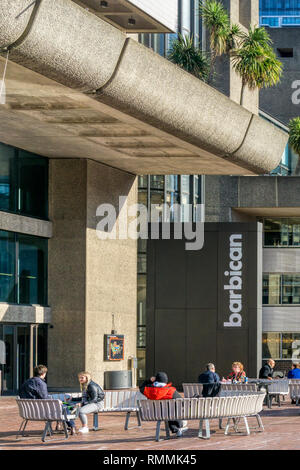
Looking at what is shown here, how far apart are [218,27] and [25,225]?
47.7 ft

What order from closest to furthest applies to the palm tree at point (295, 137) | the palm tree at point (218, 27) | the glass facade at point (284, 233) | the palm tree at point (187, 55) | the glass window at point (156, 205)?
the glass window at point (156, 205), the palm tree at point (187, 55), the palm tree at point (218, 27), the glass facade at point (284, 233), the palm tree at point (295, 137)

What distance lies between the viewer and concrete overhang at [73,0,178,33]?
2764cm

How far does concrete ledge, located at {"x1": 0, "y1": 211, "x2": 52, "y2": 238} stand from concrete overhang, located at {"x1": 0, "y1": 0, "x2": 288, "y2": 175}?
81.0 inches

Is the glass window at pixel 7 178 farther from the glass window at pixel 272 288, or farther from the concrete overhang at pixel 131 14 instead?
the glass window at pixel 272 288

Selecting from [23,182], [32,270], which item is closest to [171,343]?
[32,270]

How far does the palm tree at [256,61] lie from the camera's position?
4094cm

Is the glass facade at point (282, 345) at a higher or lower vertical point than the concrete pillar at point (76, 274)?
lower

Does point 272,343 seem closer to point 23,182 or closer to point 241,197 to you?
point 241,197

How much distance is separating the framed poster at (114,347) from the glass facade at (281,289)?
16.3 metres

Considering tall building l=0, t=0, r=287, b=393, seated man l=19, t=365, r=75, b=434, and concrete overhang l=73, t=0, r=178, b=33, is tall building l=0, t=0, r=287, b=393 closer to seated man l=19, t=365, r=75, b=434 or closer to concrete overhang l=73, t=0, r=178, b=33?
→ concrete overhang l=73, t=0, r=178, b=33

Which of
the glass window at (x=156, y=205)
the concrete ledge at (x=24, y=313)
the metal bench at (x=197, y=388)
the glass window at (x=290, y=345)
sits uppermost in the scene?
the glass window at (x=156, y=205)

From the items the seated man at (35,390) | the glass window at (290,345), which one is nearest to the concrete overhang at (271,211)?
the glass window at (290,345)

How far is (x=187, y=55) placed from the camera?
40562 mm
